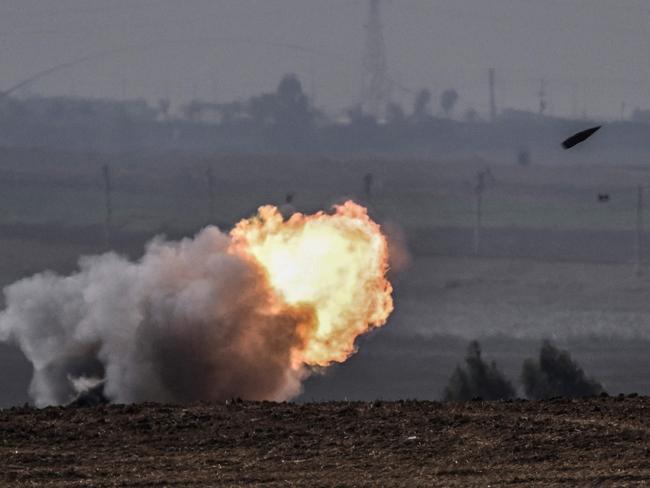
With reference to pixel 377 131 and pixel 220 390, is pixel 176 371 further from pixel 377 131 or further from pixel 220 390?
pixel 377 131

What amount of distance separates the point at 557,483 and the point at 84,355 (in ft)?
99.9

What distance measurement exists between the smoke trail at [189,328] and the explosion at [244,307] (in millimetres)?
30

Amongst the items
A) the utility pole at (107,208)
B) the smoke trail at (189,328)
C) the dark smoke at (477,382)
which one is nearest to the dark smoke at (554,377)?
the dark smoke at (477,382)

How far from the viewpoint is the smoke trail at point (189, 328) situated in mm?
62406

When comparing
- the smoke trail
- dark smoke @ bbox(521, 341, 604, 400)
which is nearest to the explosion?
the smoke trail

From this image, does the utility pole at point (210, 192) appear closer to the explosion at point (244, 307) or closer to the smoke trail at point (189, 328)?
the smoke trail at point (189, 328)

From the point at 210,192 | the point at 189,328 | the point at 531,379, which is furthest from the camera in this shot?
the point at 210,192

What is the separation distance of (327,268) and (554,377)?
61232mm

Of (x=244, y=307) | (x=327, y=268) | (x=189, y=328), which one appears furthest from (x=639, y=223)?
(x=189, y=328)

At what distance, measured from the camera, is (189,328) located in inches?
2475

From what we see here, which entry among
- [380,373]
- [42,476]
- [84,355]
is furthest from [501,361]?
[42,476]

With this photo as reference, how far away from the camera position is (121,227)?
→ 183750mm

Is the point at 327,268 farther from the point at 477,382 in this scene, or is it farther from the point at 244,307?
the point at 477,382

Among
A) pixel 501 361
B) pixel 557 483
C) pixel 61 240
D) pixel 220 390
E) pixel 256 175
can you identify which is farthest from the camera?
pixel 256 175
